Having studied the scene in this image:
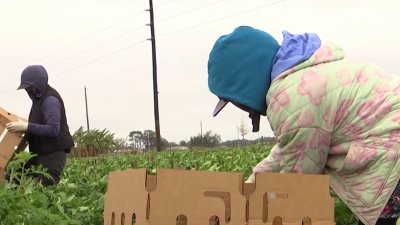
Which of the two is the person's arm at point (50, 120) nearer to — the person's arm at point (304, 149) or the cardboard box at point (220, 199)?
the person's arm at point (304, 149)

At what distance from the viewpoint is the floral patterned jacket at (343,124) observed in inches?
103

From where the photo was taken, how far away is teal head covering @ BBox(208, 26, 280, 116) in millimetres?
2658

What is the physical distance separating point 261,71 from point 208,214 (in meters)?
0.73

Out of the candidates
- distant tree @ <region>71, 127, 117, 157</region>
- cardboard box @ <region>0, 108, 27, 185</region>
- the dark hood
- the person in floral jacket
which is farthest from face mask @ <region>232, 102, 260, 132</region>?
distant tree @ <region>71, 127, 117, 157</region>

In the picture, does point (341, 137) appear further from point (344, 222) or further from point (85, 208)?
point (85, 208)

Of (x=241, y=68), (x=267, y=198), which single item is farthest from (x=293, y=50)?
(x=267, y=198)

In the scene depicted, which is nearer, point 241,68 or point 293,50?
point 241,68

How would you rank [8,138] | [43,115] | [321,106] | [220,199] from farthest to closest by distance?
[43,115] < [8,138] < [321,106] < [220,199]

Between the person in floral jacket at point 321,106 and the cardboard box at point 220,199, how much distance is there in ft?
1.27

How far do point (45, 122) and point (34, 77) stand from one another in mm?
356

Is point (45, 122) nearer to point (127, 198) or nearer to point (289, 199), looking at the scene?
point (127, 198)

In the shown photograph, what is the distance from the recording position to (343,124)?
2.71m

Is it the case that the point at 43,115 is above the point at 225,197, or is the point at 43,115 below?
above

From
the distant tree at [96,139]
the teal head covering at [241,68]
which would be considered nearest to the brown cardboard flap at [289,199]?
the teal head covering at [241,68]
